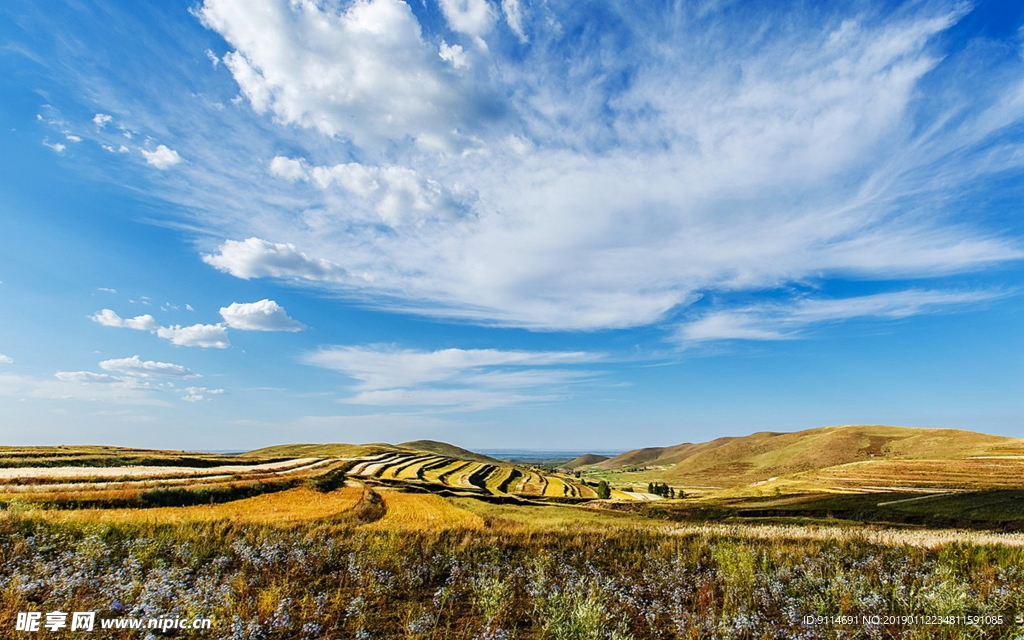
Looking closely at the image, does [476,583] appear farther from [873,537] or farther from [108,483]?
[108,483]

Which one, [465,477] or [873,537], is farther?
[465,477]

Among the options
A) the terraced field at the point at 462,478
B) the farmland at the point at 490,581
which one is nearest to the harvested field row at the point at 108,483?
the farmland at the point at 490,581

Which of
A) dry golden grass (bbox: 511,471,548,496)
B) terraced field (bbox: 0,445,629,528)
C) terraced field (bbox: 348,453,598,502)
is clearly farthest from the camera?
dry golden grass (bbox: 511,471,548,496)

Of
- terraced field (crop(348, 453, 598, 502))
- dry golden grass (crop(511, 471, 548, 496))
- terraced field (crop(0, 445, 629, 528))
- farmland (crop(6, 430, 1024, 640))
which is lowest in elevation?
dry golden grass (crop(511, 471, 548, 496))

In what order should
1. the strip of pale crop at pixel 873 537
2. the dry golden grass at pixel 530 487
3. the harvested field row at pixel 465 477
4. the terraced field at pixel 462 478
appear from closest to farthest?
the strip of pale crop at pixel 873 537, the terraced field at pixel 462 478, the harvested field row at pixel 465 477, the dry golden grass at pixel 530 487

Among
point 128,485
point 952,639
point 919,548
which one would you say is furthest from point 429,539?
point 128,485

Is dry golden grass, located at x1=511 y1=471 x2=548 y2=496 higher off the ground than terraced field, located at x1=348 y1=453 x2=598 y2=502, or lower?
lower

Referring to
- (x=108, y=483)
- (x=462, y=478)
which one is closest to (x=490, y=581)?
(x=108, y=483)

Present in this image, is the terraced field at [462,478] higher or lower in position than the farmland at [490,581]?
lower

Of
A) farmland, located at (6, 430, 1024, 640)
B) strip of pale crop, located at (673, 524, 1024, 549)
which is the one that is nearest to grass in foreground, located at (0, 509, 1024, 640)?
farmland, located at (6, 430, 1024, 640)

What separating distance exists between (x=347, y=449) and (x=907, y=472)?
125 meters

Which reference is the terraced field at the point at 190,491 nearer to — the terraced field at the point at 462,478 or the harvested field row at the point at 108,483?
the harvested field row at the point at 108,483

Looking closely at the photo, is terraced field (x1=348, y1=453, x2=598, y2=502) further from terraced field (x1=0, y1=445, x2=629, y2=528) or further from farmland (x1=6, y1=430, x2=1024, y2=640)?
farmland (x1=6, y1=430, x2=1024, y2=640)

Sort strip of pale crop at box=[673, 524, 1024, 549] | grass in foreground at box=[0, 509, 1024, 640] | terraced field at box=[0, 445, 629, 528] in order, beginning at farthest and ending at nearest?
terraced field at box=[0, 445, 629, 528] < strip of pale crop at box=[673, 524, 1024, 549] < grass in foreground at box=[0, 509, 1024, 640]
